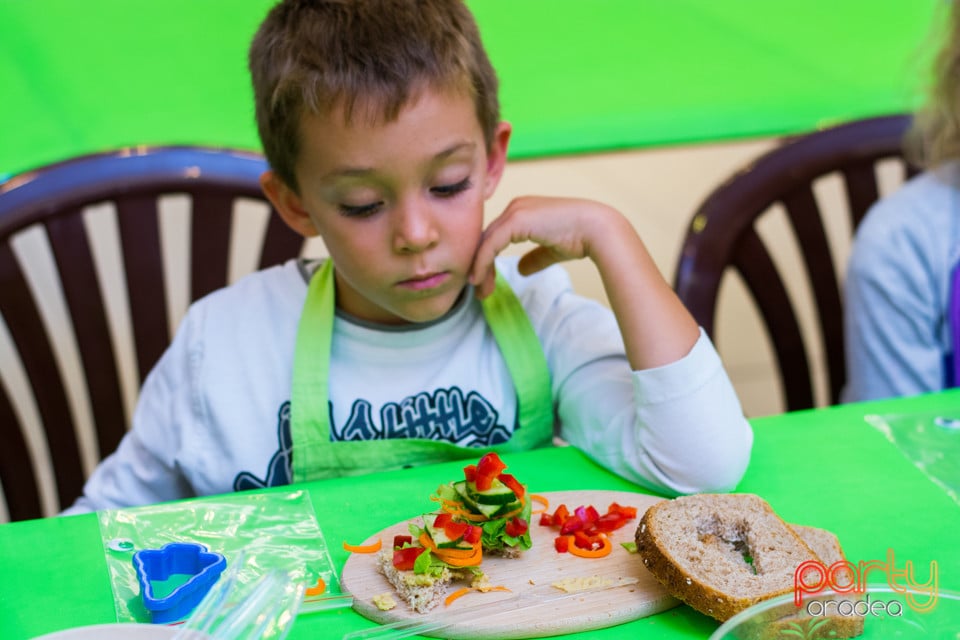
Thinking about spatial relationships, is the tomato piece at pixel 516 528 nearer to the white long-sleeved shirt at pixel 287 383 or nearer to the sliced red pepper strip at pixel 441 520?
the sliced red pepper strip at pixel 441 520

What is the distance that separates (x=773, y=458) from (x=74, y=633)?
593 millimetres

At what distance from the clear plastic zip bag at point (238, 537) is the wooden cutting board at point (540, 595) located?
0.03m

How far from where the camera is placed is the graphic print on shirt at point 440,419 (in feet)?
3.87

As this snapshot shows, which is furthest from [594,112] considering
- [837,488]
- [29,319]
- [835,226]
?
[837,488]

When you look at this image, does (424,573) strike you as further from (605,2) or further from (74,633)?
(605,2)

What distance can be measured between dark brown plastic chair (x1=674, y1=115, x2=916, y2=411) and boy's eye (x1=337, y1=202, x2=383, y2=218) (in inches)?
16.9

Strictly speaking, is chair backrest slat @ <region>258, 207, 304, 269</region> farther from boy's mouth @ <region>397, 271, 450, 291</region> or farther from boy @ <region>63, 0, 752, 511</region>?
boy's mouth @ <region>397, 271, 450, 291</region>

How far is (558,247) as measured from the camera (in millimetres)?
1135

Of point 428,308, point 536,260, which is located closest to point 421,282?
point 428,308

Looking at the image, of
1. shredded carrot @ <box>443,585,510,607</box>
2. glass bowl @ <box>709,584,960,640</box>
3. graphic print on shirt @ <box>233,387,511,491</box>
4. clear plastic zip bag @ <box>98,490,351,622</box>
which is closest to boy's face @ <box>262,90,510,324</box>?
graphic print on shirt @ <box>233,387,511,491</box>

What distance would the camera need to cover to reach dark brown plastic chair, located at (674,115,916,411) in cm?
137

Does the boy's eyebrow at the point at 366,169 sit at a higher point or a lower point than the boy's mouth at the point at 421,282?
higher

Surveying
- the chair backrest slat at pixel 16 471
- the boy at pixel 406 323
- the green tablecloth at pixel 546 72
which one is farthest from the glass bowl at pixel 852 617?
the green tablecloth at pixel 546 72

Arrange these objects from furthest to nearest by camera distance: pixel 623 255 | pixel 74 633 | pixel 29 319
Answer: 1. pixel 29 319
2. pixel 623 255
3. pixel 74 633
